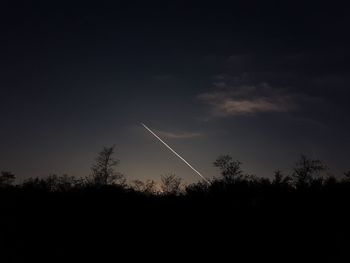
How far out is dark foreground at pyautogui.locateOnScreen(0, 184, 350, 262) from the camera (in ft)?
38.9

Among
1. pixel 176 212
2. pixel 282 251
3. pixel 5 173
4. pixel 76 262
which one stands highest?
pixel 5 173

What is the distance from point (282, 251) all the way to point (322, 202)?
261 centimetres

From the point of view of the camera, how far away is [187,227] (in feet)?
43.9

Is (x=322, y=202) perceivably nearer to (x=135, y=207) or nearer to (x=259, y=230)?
(x=259, y=230)

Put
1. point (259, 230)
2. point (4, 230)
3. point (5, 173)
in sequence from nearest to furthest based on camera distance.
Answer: point (259, 230)
point (4, 230)
point (5, 173)

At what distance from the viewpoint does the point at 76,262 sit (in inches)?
494

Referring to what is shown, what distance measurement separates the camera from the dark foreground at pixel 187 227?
38.9 ft

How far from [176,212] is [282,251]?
409cm

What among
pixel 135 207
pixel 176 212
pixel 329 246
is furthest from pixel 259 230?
pixel 135 207

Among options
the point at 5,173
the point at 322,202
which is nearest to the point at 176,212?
the point at 322,202

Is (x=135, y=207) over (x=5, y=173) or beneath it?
beneath

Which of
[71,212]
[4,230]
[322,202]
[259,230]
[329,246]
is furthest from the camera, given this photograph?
[71,212]

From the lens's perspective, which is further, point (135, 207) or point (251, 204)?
point (135, 207)

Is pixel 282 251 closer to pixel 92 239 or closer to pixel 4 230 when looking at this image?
pixel 92 239
